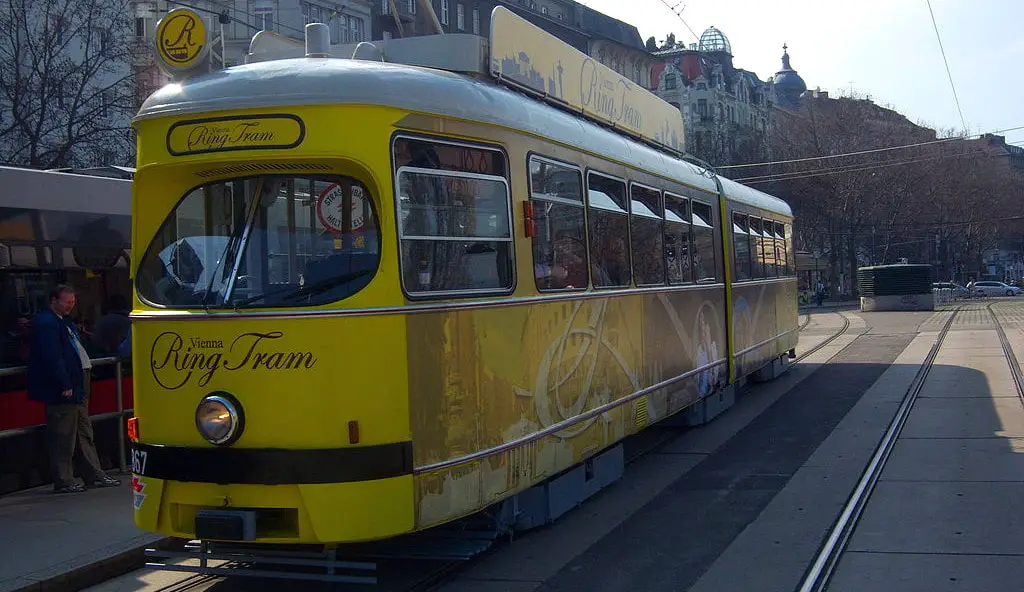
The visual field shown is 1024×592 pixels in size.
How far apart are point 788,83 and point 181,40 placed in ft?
370

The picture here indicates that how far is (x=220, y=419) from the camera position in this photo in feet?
17.7

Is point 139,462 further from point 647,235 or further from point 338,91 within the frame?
point 647,235

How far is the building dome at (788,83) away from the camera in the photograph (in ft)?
358

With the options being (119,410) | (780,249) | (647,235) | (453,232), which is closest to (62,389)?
(119,410)

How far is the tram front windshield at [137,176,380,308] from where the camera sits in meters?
5.52

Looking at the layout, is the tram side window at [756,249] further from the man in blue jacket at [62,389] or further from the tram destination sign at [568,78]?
the man in blue jacket at [62,389]

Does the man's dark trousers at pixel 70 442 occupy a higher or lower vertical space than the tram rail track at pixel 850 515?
higher

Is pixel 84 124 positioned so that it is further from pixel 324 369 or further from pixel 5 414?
pixel 324 369

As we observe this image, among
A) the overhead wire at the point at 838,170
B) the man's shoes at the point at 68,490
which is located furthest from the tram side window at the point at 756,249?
the overhead wire at the point at 838,170

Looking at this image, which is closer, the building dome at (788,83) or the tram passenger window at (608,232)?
the tram passenger window at (608,232)

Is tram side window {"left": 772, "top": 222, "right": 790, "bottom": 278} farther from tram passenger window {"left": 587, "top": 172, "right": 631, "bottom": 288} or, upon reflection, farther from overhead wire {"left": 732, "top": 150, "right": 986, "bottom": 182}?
overhead wire {"left": 732, "top": 150, "right": 986, "bottom": 182}

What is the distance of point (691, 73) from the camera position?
86375 mm

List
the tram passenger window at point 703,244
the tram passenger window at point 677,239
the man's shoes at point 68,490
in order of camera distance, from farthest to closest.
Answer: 1. the tram passenger window at point 703,244
2. the tram passenger window at point 677,239
3. the man's shoes at point 68,490

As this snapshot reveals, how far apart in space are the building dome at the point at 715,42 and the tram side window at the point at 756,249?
290 feet
